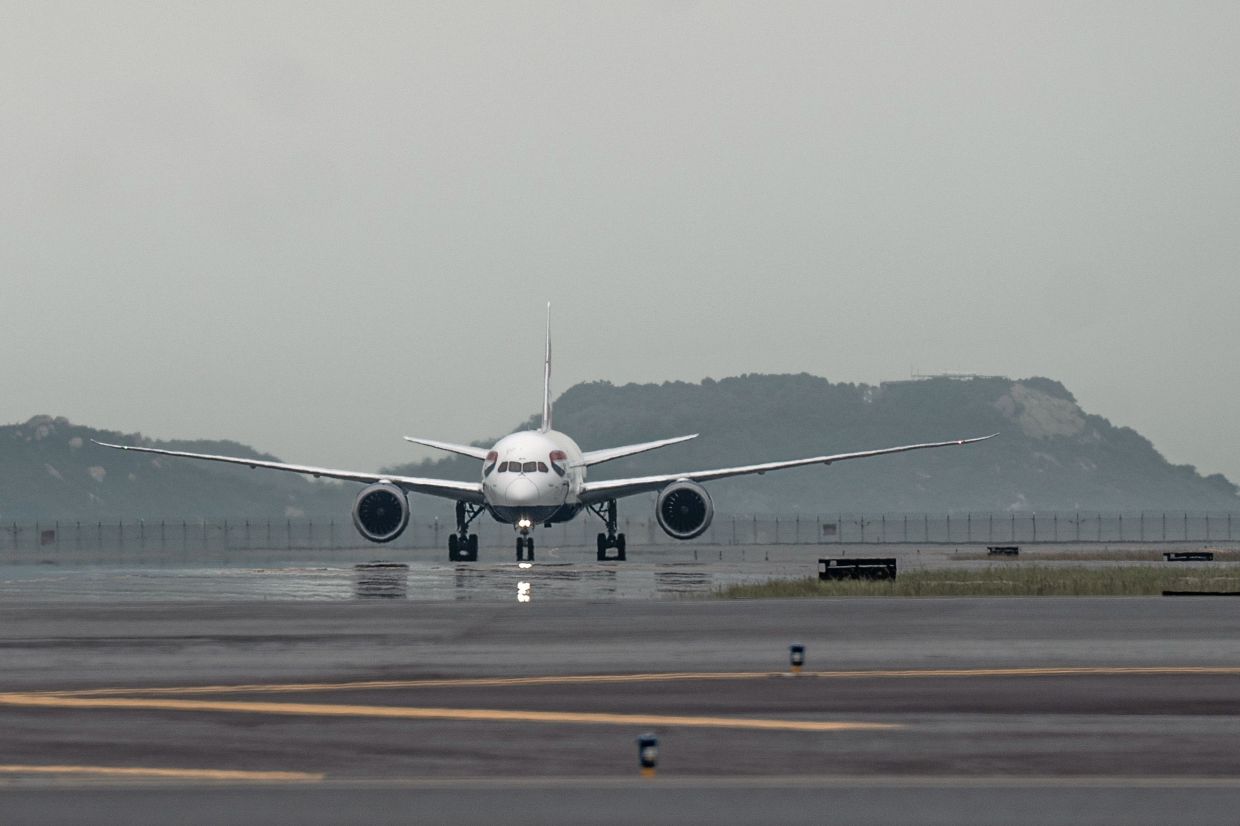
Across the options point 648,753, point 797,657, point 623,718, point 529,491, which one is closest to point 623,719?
point 623,718

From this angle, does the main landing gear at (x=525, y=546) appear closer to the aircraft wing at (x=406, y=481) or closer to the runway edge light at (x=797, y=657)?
the aircraft wing at (x=406, y=481)

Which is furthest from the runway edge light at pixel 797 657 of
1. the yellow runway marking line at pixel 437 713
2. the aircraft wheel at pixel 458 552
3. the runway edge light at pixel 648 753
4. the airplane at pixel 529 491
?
the aircraft wheel at pixel 458 552

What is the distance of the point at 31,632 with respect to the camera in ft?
90.1

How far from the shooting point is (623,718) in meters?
16.3

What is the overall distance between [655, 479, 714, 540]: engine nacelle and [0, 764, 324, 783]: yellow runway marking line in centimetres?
4703

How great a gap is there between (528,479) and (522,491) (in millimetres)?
478

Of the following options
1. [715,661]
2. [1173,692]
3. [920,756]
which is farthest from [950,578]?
[920,756]

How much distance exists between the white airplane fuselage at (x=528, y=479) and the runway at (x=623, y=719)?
96.7 feet

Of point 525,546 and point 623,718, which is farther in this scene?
point 525,546

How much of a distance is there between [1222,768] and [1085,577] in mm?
29460

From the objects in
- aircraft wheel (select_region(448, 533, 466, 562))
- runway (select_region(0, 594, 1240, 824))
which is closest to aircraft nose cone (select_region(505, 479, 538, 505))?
aircraft wheel (select_region(448, 533, 466, 562))

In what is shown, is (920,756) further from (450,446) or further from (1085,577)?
(450,446)

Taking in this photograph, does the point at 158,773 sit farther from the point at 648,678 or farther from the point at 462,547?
the point at 462,547

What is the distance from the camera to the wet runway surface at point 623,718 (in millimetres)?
11617
